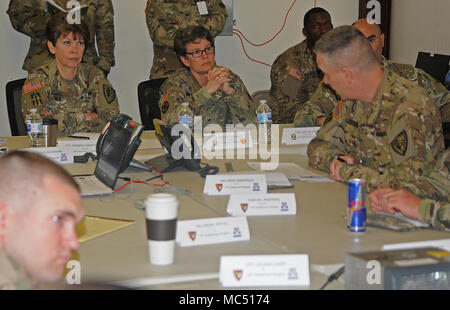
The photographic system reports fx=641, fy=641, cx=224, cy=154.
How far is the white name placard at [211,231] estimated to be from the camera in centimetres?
177

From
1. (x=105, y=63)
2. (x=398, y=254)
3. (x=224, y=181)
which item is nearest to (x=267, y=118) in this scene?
(x=224, y=181)

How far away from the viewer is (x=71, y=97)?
4.10 m

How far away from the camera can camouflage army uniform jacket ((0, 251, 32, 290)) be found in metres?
1.16

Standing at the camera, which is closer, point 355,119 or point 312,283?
point 312,283

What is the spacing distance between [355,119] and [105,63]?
10.0 ft

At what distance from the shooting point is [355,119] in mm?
2910

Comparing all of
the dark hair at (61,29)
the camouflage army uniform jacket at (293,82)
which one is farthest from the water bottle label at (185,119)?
the camouflage army uniform jacket at (293,82)

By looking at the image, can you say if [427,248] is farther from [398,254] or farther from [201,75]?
[201,75]

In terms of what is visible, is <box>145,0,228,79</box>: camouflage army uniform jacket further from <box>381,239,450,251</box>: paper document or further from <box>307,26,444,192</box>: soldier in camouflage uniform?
<box>381,239,450,251</box>: paper document

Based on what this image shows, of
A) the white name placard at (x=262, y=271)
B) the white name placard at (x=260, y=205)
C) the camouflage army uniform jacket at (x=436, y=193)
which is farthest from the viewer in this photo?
the white name placard at (x=260, y=205)

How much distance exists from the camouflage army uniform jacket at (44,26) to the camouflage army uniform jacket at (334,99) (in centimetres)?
216

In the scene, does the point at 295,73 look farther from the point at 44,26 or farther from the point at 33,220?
the point at 33,220

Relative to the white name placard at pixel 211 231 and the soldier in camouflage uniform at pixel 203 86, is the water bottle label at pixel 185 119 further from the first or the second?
the white name placard at pixel 211 231

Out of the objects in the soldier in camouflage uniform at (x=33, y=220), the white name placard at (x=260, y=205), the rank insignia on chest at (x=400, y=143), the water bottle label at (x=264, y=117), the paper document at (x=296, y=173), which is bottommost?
the paper document at (x=296, y=173)
